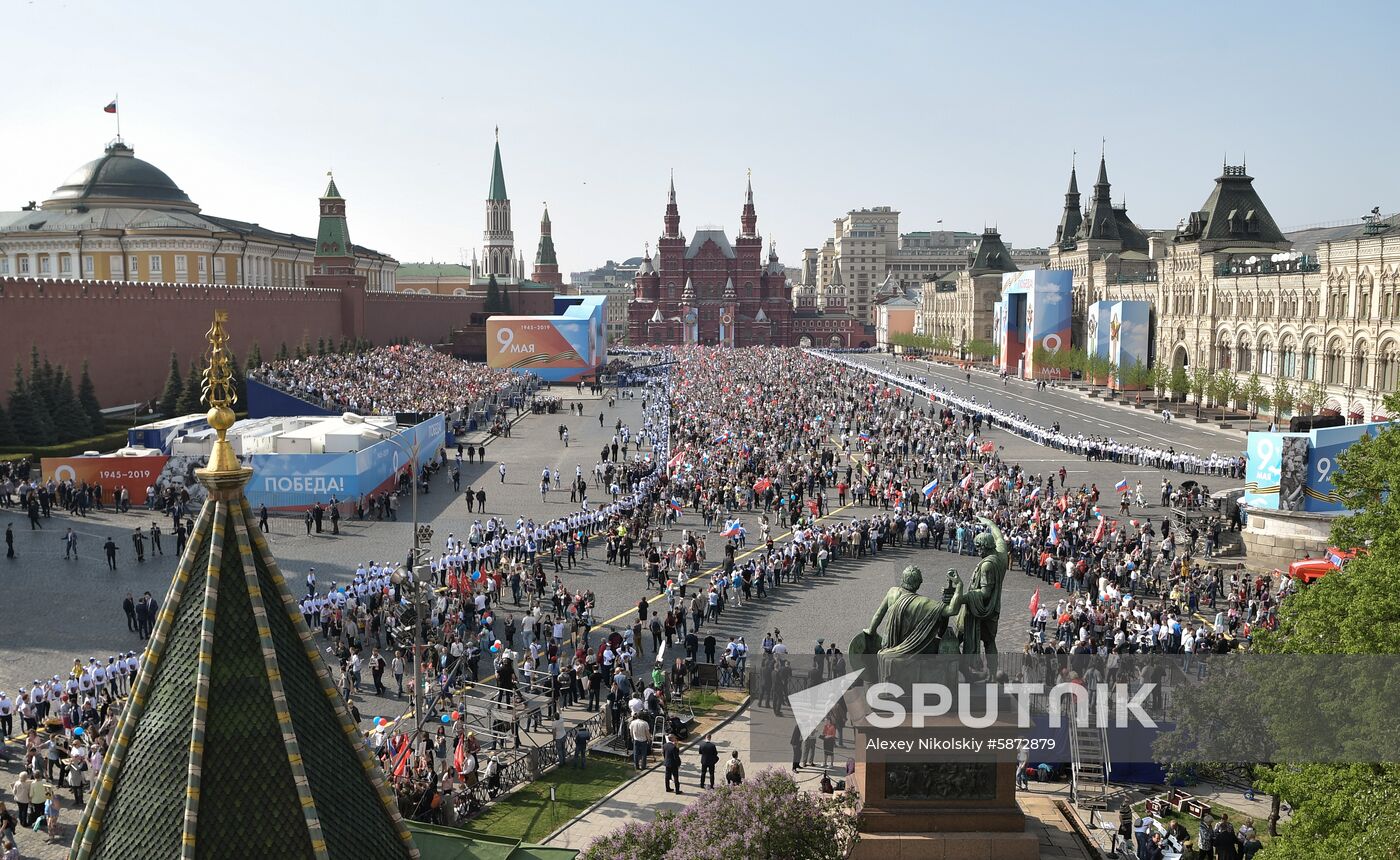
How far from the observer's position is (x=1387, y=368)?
46781mm

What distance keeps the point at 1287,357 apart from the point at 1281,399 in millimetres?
6484

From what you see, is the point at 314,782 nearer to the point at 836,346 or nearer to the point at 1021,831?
the point at 1021,831

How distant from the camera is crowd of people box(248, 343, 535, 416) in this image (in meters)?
46.1

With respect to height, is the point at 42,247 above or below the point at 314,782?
above

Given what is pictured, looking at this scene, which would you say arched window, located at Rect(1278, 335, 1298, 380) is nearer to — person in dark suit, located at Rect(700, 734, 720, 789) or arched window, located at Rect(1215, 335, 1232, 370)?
arched window, located at Rect(1215, 335, 1232, 370)

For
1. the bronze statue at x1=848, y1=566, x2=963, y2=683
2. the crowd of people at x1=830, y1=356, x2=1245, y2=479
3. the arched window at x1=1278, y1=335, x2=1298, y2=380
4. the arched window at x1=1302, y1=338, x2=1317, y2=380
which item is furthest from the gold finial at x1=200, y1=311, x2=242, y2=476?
the arched window at x1=1278, y1=335, x2=1298, y2=380

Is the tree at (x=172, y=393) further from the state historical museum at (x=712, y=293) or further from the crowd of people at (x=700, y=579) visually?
the state historical museum at (x=712, y=293)

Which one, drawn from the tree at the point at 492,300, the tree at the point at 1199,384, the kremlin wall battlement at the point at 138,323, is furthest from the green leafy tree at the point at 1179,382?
the tree at the point at 492,300

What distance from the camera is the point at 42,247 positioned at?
66.6 metres

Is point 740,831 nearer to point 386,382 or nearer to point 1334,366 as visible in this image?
point 386,382

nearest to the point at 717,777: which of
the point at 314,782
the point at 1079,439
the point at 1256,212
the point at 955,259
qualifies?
the point at 314,782

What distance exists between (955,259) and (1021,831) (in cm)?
18255

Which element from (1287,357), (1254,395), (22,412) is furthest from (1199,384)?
(22,412)

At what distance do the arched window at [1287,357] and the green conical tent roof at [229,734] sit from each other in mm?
57147
